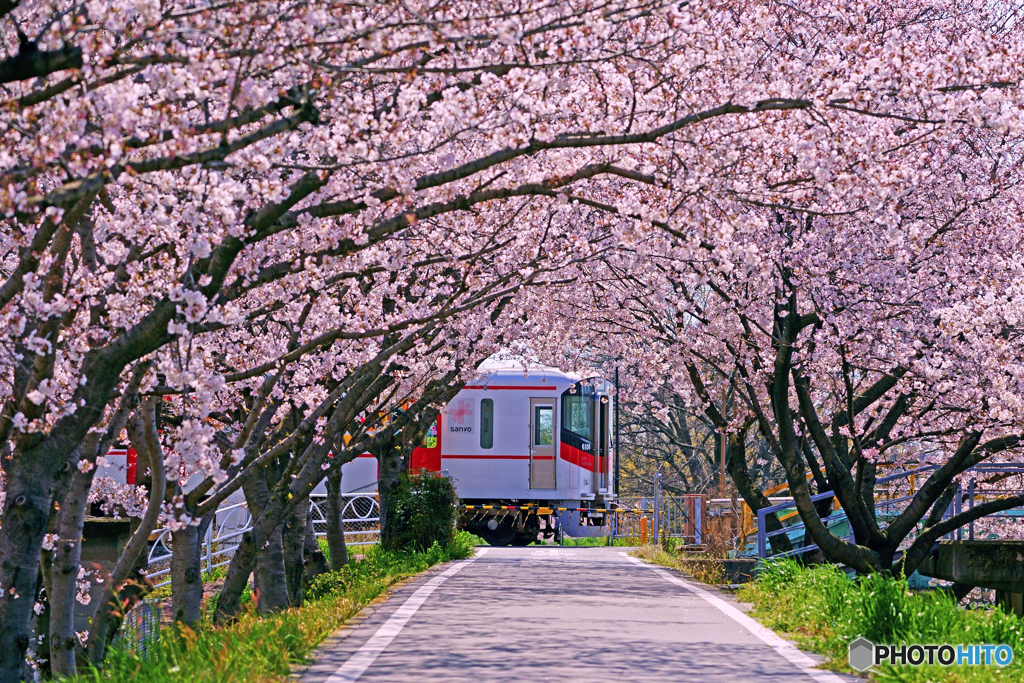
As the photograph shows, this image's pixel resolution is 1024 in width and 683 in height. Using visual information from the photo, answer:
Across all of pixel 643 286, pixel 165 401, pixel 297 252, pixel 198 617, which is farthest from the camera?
pixel 643 286

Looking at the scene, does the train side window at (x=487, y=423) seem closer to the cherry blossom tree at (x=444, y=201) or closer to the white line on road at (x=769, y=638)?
the white line on road at (x=769, y=638)

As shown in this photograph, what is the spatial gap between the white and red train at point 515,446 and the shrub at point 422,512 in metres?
7.34

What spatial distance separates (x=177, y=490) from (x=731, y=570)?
8223mm

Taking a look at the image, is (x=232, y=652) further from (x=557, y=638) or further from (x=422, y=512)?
(x=422, y=512)

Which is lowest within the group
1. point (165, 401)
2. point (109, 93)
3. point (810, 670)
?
point (810, 670)

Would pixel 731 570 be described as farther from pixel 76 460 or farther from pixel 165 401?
pixel 76 460

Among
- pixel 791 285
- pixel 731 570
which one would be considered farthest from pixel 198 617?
pixel 731 570

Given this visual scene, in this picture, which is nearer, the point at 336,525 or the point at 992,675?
the point at 992,675

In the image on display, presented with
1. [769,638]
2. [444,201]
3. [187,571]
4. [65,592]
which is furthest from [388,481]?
[444,201]

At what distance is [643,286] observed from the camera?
1512 cm

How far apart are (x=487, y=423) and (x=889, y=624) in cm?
2022

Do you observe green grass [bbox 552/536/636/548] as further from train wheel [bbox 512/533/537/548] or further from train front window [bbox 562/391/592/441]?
train front window [bbox 562/391/592/441]

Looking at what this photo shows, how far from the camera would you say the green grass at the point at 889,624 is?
794 centimetres

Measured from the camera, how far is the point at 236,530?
20.1 m
